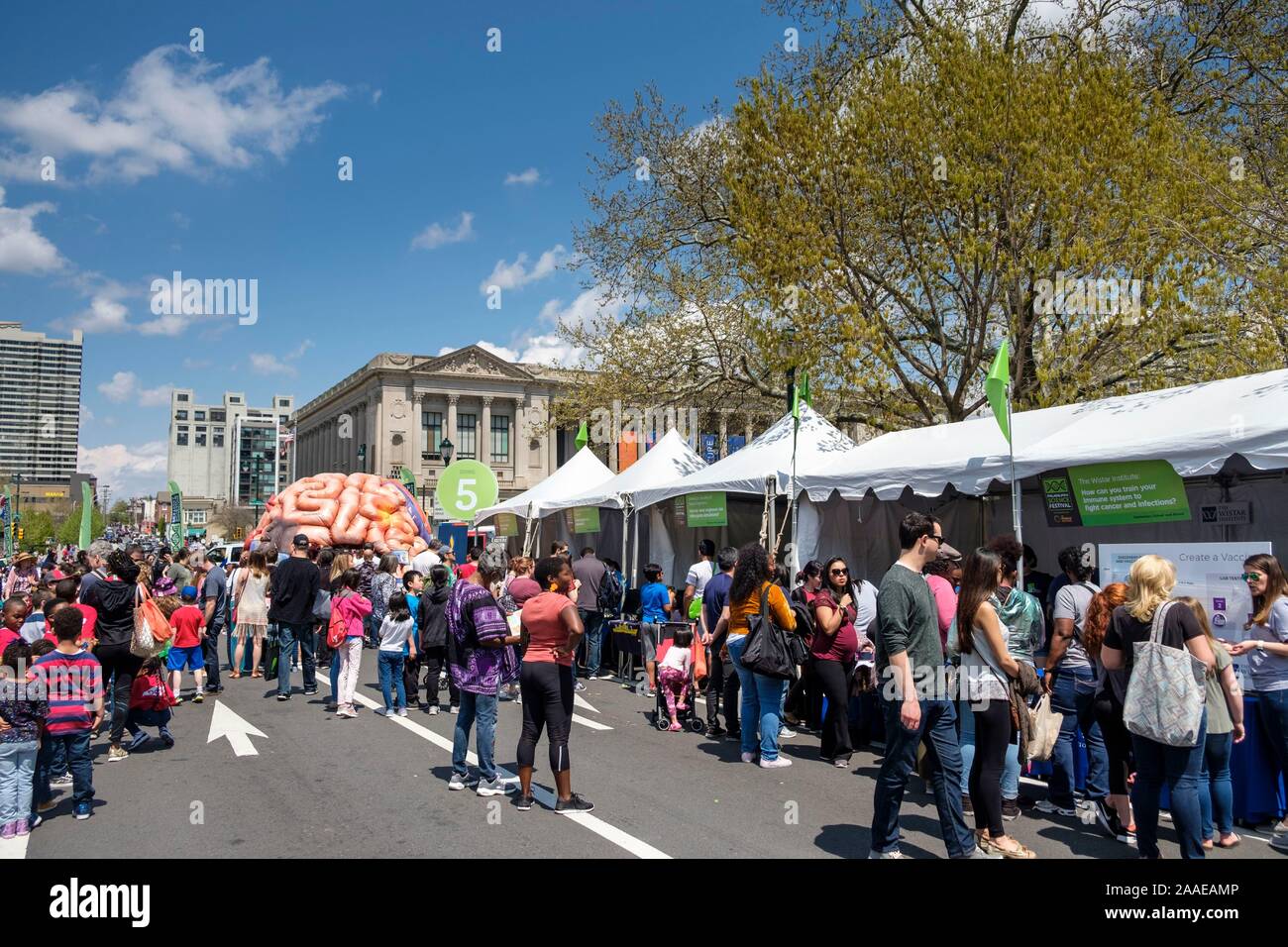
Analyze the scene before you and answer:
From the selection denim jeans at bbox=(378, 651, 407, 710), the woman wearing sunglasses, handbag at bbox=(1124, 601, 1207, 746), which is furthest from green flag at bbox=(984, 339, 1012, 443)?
denim jeans at bbox=(378, 651, 407, 710)

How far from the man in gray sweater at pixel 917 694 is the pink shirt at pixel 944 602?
2.76ft

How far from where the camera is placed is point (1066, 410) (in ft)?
33.1

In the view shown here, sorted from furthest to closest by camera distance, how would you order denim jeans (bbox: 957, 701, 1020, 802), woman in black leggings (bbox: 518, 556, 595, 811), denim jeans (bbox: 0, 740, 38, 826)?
woman in black leggings (bbox: 518, 556, 595, 811)
denim jeans (bbox: 0, 740, 38, 826)
denim jeans (bbox: 957, 701, 1020, 802)

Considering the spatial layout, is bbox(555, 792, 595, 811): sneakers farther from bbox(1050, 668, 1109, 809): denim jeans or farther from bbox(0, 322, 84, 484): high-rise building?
bbox(0, 322, 84, 484): high-rise building

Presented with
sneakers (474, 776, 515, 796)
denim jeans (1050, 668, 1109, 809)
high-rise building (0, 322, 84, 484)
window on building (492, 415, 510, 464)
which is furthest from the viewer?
high-rise building (0, 322, 84, 484)

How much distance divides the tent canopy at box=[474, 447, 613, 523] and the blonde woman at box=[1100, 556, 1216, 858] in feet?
43.8

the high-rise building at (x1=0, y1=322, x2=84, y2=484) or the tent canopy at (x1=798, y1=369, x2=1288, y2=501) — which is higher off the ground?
the high-rise building at (x1=0, y1=322, x2=84, y2=484)

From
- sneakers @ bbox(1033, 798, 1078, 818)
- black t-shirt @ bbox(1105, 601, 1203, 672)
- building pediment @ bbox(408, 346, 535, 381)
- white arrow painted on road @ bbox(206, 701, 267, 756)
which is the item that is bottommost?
→ sneakers @ bbox(1033, 798, 1078, 818)

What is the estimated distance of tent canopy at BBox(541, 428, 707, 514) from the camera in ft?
47.5

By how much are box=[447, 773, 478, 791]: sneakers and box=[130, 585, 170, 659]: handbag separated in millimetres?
3056

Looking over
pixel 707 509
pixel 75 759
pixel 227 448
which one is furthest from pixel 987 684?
pixel 227 448

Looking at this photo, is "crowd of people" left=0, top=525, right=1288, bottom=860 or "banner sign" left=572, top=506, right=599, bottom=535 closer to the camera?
"crowd of people" left=0, top=525, right=1288, bottom=860
